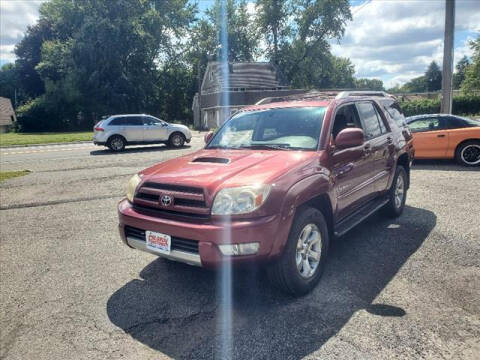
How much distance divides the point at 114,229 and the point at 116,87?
41463 millimetres

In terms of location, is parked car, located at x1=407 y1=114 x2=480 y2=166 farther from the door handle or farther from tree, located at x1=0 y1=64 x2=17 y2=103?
tree, located at x1=0 y1=64 x2=17 y2=103

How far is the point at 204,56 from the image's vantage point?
192 ft

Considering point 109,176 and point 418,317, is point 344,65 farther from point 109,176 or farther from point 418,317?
point 418,317

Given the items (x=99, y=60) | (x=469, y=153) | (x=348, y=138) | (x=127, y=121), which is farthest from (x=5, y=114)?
(x=348, y=138)

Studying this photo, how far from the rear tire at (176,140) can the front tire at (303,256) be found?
15.4m

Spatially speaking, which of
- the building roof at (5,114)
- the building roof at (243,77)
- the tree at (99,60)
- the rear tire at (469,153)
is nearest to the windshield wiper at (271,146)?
the rear tire at (469,153)

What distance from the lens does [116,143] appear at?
17.6 meters

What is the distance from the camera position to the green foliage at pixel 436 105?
36781 millimetres

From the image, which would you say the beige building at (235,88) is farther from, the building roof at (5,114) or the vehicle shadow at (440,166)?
the vehicle shadow at (440,166)

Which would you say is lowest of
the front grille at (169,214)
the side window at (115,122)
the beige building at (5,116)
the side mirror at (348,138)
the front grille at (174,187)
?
the front grille at (169,214)

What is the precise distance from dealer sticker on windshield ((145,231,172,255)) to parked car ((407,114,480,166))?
9243 millimetres

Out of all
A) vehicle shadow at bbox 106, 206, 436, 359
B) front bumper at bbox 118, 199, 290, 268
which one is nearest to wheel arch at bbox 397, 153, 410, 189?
vehicle shadow at bbox 106, 206, 436, 359

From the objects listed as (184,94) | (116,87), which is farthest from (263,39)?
(116,87)

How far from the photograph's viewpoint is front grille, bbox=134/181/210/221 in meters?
3.19
